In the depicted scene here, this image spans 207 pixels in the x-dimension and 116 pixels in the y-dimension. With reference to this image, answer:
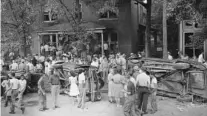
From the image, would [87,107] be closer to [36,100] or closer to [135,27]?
[36,100]

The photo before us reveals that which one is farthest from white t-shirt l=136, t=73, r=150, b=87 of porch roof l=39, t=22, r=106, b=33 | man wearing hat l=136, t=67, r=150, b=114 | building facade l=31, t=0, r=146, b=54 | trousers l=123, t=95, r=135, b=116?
building facade l=31, t=0, r=146, b=54

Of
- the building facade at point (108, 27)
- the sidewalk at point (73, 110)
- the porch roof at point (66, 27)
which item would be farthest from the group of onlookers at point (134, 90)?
the building facade at point (108, 27)

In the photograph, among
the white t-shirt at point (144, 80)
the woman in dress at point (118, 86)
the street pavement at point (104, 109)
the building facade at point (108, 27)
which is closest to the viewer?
the white t-shirt at point (144, 80)

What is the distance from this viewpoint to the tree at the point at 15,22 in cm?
1694

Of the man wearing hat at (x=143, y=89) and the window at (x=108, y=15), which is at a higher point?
the window at (x=108, y=15)

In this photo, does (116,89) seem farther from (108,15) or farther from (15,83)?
(108,15)

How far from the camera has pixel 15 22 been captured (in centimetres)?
1717

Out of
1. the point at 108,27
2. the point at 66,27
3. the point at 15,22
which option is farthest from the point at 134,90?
the point at 108,27

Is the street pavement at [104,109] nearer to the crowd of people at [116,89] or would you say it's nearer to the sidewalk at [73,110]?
the sidewalk at [73,110]

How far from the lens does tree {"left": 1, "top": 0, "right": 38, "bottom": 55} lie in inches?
667

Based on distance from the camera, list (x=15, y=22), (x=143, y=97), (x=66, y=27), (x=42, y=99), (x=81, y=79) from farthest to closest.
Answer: (x=66, y=27), (x=15, y=22), (x=42, y=99), (x=81, y=79), (x=143, y=97)

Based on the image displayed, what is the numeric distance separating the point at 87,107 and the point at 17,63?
7.14m

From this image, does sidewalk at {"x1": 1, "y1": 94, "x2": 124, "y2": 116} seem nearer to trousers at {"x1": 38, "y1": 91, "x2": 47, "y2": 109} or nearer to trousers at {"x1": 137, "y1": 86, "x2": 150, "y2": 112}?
trousers at {"x1": 38, "y1": 91, "x2": 47, "y2": 109}

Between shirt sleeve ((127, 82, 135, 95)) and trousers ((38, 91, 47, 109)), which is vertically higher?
shirt sleeve ((127, 82, 135, 95))
